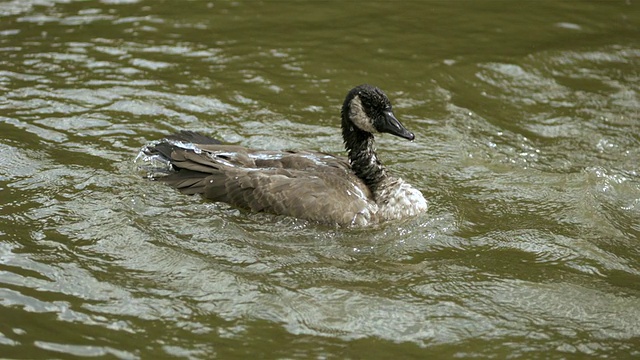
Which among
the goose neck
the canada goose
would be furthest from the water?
the goose neck

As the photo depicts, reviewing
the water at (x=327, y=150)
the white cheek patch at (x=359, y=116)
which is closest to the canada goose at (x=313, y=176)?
the white cheek patch at (x=359, y=116)

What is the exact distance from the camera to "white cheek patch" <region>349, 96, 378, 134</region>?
8.38 meters

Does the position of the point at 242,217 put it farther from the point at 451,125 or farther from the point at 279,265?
the point at 451,125

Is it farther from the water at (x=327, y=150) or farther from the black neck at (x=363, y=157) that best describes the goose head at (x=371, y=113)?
the water at (x=327, y=150)

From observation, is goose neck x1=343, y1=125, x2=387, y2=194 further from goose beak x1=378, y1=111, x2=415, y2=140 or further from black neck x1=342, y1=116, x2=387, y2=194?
goose beak x1=378, y1=111, x2=415, y2=140

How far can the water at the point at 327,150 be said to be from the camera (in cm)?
634

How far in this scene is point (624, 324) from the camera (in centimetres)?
651

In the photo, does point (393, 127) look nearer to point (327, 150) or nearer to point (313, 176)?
point (313, 176)

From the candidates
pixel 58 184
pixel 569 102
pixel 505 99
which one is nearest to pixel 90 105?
pixel 58 184

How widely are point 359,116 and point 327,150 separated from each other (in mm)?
1427

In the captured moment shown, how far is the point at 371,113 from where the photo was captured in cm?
838

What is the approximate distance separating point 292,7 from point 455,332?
28.1 ft

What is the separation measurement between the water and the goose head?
912 mm

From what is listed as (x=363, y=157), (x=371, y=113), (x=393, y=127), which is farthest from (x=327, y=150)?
(x=393, y=127)
